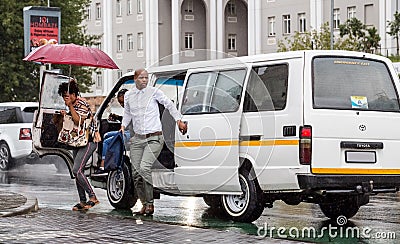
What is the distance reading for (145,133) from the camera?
39.8ft

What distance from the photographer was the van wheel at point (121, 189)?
1312 centimetres

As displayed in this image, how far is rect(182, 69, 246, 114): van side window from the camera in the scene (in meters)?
11.6

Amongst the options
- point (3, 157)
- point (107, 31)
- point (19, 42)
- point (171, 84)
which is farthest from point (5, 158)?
point (107, 31)

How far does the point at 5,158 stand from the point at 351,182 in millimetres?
15778

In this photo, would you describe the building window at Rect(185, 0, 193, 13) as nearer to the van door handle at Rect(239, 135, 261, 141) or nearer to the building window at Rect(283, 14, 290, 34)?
the building window at Rect(283, 14, 290, 34)

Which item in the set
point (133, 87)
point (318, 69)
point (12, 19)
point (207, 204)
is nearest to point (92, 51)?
point (133, 87)

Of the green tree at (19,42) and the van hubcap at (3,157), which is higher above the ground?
the green tree at (19,42)

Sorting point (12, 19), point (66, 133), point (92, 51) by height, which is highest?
point (12, 19)

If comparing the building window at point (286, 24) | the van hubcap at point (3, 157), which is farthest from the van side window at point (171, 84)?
the building window at point (286, 24)

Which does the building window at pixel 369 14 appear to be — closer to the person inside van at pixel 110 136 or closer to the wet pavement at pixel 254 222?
the wet pavement at pixel 254 222

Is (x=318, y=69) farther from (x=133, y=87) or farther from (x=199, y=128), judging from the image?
(x=133, y=87)

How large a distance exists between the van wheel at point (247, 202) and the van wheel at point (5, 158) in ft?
46.9

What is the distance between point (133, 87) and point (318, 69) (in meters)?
3.11

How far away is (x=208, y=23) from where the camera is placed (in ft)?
253
